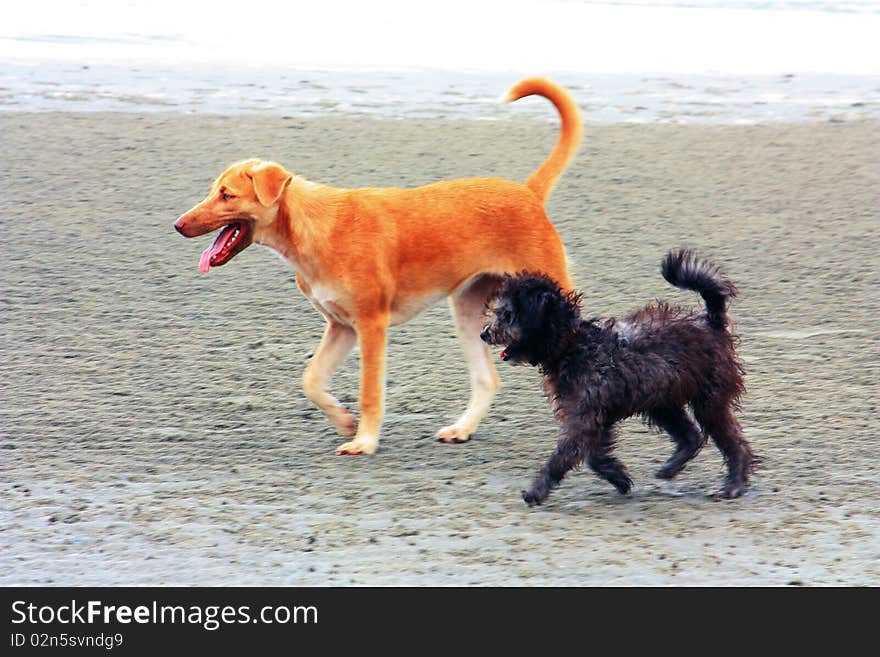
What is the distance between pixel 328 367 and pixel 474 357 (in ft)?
2.32

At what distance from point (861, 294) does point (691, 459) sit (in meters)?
2.89

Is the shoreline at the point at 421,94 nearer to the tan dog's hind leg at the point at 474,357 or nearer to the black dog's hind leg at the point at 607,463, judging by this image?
the tan dog's hind leg at the point at 474,357

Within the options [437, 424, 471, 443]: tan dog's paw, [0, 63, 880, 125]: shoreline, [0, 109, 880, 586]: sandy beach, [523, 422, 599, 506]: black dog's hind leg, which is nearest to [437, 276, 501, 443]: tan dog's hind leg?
[437, 424, 471, 443]: tan dog's paw

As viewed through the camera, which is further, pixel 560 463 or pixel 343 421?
pixel 343 421

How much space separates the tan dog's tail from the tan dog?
0.33 feet

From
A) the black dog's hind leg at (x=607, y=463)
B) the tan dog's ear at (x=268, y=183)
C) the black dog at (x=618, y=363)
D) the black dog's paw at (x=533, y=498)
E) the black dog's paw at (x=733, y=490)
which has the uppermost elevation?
the tan dog's ear at (x=268, y=183)

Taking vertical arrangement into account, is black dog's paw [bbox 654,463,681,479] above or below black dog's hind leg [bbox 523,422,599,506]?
below

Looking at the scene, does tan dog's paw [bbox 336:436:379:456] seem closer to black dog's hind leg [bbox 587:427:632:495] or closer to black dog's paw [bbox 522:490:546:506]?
black dog's paw [bbox 522:490:546:506]

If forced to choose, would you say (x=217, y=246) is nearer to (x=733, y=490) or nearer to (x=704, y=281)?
(x=704, y=281)

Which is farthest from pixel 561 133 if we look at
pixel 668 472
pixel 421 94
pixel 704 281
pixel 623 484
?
pixel 421 94

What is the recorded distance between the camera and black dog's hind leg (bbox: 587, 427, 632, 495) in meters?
5.39

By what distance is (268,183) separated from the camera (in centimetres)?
Result: 577

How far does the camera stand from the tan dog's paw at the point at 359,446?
19.6ft

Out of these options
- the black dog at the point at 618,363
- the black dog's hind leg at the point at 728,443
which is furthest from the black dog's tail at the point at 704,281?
the black dog's hind leg at the point at 728,443
